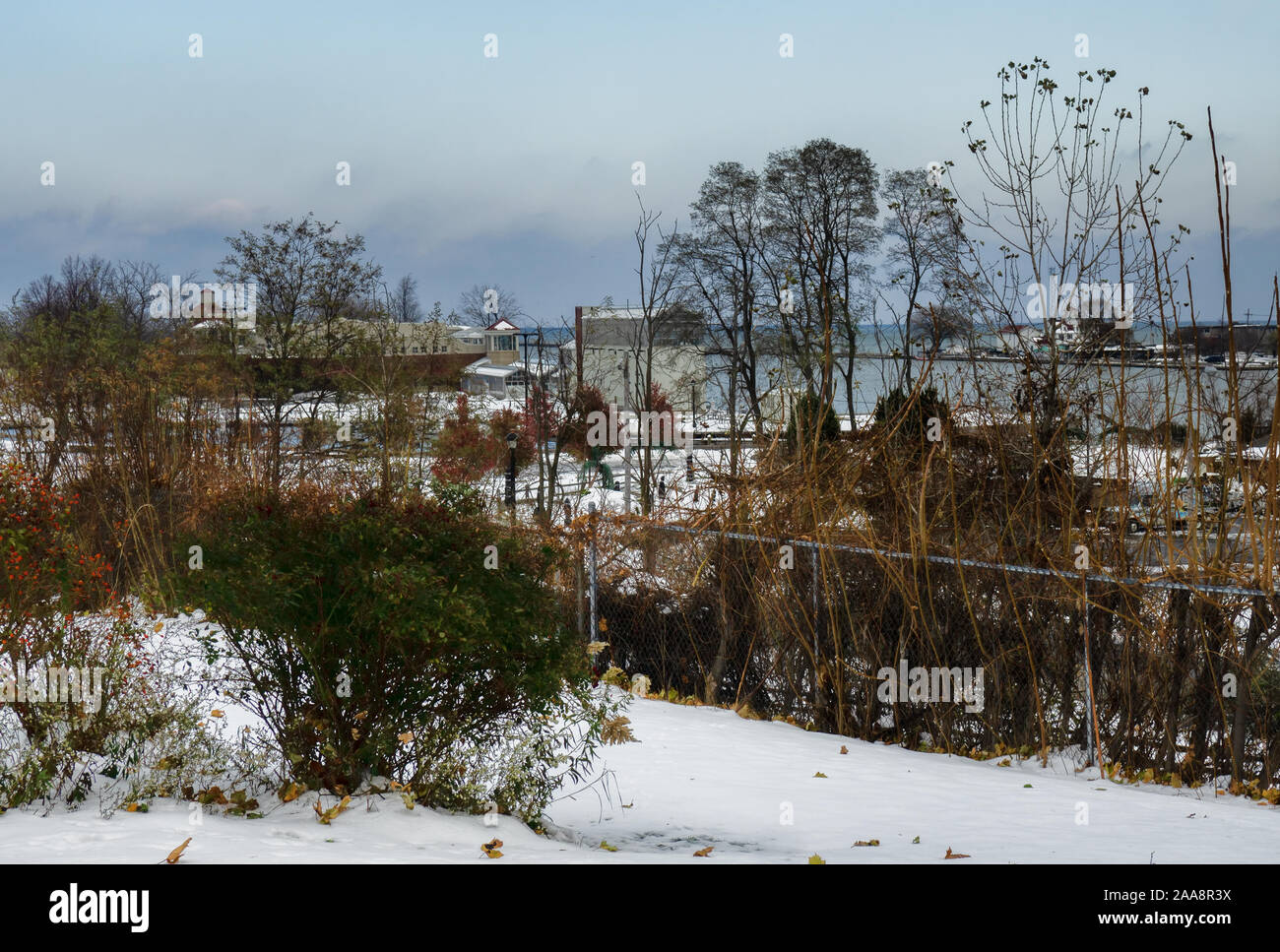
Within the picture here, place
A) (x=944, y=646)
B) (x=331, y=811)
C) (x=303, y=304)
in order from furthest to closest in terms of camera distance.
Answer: (x=303, y=304) < (x=944, y=646) < (x=331, y=811)

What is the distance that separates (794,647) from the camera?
878 centimetres

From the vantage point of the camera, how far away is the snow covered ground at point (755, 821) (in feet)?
14.3

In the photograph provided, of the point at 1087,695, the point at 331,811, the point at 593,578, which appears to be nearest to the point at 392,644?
the point at 331,811

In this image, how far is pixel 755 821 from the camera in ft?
19.0

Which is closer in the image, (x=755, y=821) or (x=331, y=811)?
(x=331, y=811)

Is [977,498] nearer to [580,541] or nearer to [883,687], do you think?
[883,687]

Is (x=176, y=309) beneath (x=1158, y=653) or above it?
above

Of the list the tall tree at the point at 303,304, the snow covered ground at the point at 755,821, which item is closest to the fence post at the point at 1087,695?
the snow covered ground at the point at 755,821

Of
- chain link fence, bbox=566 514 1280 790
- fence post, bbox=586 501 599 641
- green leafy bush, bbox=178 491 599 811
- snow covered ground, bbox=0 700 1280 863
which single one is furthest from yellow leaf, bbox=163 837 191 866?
fence post, bbox=586 501 599 641

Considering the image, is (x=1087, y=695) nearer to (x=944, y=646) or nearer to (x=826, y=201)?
(x=944, y=646)

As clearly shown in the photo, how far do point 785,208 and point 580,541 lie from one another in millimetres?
30238

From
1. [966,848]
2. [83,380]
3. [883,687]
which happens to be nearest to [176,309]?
[83,380]

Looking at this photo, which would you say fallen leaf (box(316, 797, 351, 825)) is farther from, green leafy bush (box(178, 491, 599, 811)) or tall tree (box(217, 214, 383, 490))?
tall tree (box(217, 214, 383, 490))

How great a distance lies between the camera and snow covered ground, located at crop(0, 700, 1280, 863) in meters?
4.36
